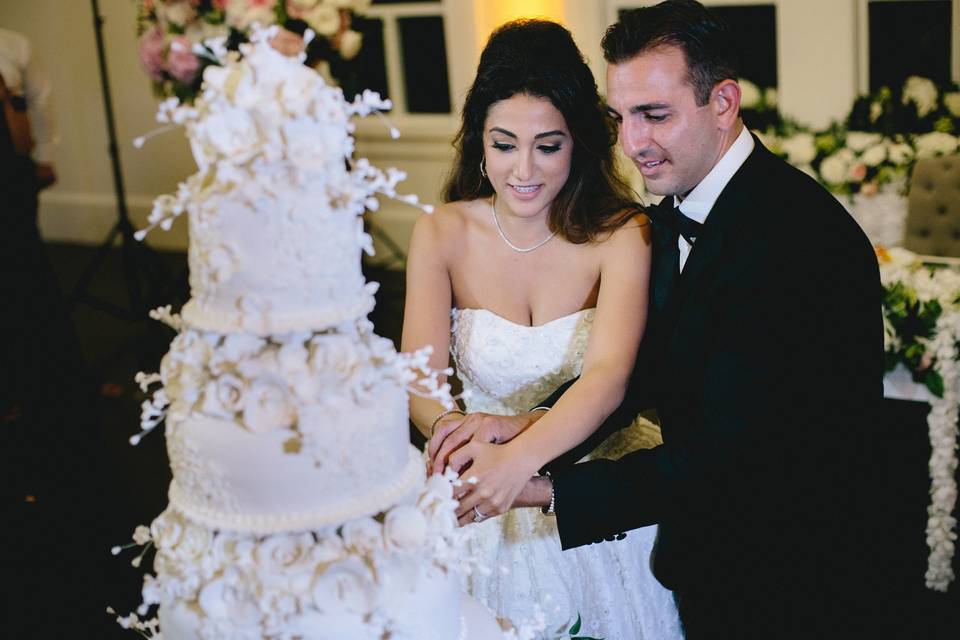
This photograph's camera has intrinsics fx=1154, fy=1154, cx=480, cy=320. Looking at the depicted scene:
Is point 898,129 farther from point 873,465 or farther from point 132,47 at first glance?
point 132,47

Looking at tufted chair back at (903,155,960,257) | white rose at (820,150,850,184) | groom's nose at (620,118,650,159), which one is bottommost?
tufted chair back at (903,155,960,257)

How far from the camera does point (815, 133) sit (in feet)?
17.8

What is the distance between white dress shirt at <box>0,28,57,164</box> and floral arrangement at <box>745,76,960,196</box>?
3.96 metres

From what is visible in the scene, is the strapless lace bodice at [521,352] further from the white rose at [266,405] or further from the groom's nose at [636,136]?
the white rose at [266,405]

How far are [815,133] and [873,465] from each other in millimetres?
3379

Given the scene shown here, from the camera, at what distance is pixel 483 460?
230 centimetres

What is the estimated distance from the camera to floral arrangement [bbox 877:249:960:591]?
3.73 m

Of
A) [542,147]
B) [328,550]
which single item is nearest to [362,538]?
[328,550]

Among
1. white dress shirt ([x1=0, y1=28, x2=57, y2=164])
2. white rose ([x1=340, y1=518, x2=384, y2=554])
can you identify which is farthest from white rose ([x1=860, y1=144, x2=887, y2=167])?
white dress shirt ([x1=0, y1=28, x2=57, y2=164])

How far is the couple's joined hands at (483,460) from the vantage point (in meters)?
2.23

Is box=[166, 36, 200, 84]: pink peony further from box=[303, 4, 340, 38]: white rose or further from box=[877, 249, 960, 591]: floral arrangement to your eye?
box=[877, 249, 960, 591]: floral arrangement

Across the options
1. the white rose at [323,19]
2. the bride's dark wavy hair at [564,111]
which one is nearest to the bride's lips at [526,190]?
the bride's dark wavy hair at [564,111]

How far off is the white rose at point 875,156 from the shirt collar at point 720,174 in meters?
2.93

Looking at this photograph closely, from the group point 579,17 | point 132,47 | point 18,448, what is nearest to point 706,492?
point 18,448
